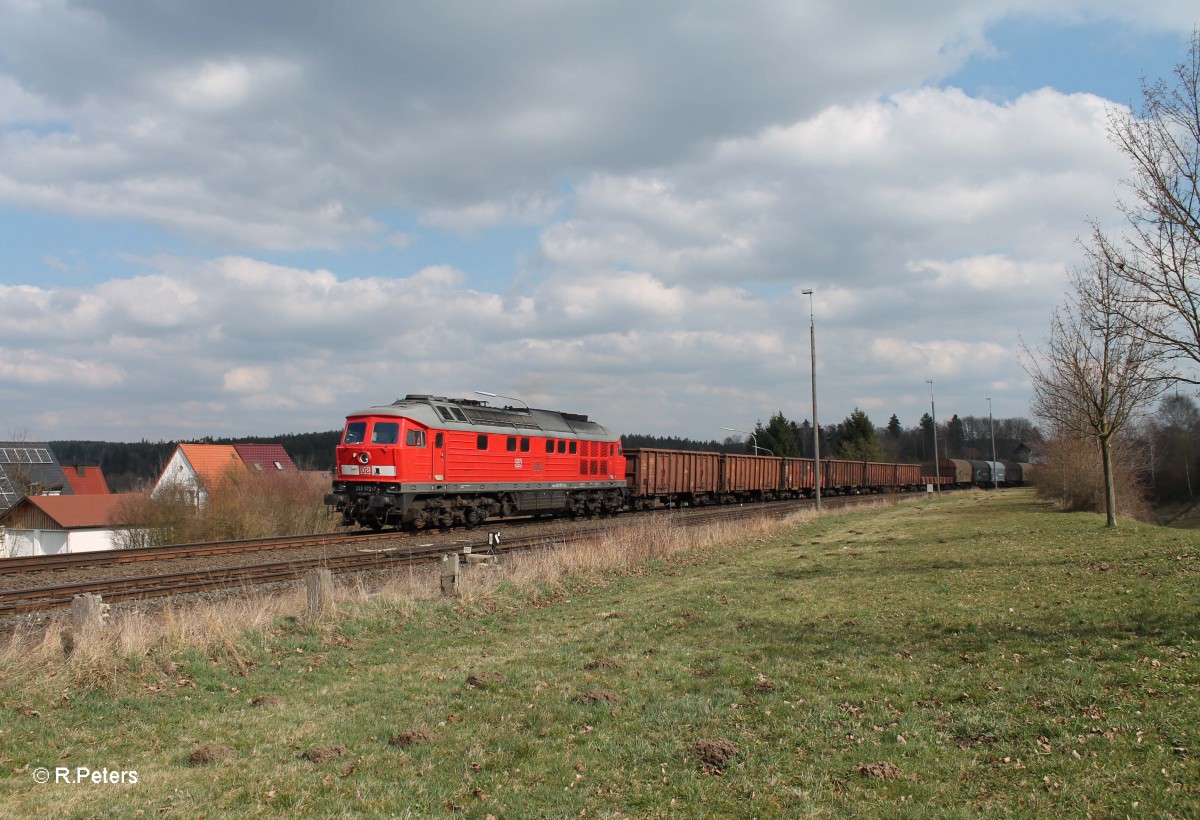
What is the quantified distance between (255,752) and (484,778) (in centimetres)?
210

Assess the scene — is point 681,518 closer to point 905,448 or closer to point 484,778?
point 484,778

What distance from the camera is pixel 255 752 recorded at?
6.56m

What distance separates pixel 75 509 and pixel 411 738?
49686mm

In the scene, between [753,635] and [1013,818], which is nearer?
[1013,818]

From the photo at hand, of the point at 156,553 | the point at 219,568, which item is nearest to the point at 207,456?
the point at 156,553

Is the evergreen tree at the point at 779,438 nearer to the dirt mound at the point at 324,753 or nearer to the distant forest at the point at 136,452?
the distant forest at the point at 136,452

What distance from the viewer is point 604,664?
29.3 feet

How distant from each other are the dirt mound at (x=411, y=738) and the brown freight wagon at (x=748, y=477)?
124ft

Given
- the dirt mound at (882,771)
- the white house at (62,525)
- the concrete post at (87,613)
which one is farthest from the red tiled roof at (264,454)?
the dirt mound at (882,771)

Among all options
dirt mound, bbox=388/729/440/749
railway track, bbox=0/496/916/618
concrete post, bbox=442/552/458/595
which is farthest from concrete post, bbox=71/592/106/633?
concrete post, bbox=442/552/458/595

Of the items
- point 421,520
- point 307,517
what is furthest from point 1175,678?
point 307,517

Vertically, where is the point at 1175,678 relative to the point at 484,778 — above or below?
above

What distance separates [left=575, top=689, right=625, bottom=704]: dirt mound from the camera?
757 centimetres

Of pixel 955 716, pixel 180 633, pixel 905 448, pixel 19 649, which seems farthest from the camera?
pixel 905 448
